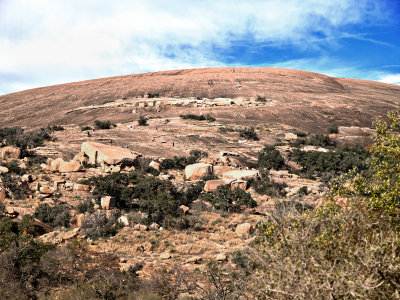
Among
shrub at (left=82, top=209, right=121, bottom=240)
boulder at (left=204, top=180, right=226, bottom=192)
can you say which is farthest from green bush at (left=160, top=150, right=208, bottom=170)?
shrub at (left=82, top=209, right=121, bottom=240)

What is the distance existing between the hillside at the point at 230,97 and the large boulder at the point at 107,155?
717 inches

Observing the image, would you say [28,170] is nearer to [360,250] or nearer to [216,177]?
[216,177]

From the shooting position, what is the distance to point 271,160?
1098 inches

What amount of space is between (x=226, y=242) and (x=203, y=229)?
6.88ft

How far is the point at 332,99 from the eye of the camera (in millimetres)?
57250

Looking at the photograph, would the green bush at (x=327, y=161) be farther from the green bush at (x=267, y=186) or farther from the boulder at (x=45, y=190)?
the boulder at (x=45, y=190)

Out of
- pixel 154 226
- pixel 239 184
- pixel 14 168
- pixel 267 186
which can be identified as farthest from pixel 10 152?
pixel 267 186

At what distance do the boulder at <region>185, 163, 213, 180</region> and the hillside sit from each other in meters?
20.1

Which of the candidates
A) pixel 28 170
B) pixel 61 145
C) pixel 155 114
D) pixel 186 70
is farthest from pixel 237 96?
pixel 28 170

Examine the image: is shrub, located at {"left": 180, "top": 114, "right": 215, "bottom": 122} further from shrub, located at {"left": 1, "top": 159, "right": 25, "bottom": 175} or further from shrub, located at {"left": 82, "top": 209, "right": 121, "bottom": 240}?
shrub, located at {"left": 82, "top": 209, "right": 121, "bottom": 240}

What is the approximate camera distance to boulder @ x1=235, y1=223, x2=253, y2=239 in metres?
15.7

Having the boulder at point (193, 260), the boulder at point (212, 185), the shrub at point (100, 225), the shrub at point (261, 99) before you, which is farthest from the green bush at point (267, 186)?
the shrub at point (261, 99)

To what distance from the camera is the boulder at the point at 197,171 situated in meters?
24.0

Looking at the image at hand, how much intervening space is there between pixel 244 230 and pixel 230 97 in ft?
143
